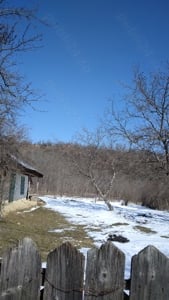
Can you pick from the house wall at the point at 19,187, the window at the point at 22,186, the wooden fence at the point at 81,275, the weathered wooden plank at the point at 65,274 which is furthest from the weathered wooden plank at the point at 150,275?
the window at the point at 22,186

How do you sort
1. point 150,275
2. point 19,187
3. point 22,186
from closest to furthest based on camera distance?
1. point 150,275
2. point 19,187
3. point 22,186

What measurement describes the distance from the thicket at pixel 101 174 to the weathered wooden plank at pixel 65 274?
8576 mm

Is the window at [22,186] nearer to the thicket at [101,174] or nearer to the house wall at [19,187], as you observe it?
the house wall at [19,187]

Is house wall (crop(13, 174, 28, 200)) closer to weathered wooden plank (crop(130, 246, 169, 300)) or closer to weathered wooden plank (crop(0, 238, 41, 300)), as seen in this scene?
weathered wooden plank (crop(0, 238, 41, 300))

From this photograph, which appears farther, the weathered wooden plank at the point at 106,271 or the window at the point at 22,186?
the window at the point at 22,186

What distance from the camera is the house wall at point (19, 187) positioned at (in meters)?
29.9

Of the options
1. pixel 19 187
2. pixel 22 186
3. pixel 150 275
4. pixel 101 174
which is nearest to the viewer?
pixel 150 275

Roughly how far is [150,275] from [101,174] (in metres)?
41.6

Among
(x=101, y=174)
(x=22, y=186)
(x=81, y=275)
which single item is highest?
(x=101, y=174)

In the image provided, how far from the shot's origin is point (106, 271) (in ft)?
7.08

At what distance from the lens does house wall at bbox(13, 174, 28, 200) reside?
29933 millimetres

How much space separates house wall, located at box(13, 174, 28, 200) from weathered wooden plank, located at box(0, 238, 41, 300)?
27.5 metres

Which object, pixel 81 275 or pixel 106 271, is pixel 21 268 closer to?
pixel 81 275

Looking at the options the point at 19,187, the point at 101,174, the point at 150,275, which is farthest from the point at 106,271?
the point at 101,174
